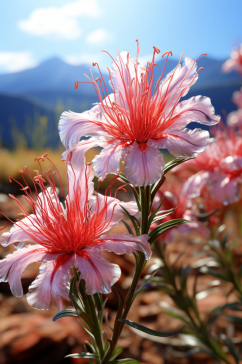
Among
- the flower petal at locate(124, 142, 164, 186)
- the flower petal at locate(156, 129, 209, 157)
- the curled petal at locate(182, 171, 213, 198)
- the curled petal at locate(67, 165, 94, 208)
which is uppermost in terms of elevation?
the flower petal at locate(156, 129, 209, 157)

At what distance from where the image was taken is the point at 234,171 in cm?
136

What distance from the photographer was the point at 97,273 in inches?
25.9

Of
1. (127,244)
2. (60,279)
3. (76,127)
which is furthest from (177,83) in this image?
(60,279)

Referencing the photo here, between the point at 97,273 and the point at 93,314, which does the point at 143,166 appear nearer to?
the point at 97,273

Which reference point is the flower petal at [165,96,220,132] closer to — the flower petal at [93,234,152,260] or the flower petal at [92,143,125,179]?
the flower petal at [92,143,125,179]

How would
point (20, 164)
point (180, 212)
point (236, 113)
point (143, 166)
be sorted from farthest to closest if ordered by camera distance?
point (20, 164)
point (236, 113)
point (180, 212)
point (143, 166)

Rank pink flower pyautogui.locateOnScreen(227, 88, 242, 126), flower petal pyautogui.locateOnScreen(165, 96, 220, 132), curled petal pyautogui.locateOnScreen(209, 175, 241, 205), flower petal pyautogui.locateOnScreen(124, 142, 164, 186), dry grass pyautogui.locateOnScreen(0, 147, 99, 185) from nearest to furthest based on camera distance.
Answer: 1. flower petal pyautogui.locateOnScreen(124, 142, 164, 186)
2. flower petal pyautogui.locateOnScreen(165, 96, 220, 132)
3. curled petal pyautogui.locateOnScreen(209, 175, 241, 205)
4. pink flower pyautogui.locateOnScreen(227, 88, 242, 126)
5. dry grass pyautogui.locateOnScreen(0, 147, 99, 185)

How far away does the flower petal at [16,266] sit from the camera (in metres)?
0.71

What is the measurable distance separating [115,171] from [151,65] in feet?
0.92

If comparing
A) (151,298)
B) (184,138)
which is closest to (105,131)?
(184,138)

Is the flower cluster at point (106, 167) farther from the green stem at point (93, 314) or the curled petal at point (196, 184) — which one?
the curled petal at point (196, 184)

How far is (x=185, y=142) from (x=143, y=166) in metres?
0.11

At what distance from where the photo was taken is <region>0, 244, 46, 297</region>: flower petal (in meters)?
0.71

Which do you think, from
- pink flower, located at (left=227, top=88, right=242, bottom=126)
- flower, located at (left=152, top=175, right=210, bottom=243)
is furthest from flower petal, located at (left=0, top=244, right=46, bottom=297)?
pink flower, located at (left=227, top=88, right=242, bottom=126)
